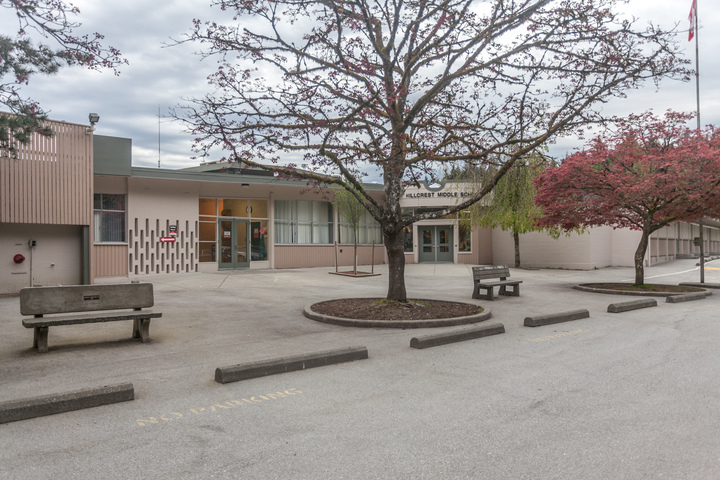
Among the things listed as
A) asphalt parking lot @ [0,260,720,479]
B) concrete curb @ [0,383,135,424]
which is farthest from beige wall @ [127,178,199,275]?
concrete curb @ [0,383,135,424]

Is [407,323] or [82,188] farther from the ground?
[82,188]

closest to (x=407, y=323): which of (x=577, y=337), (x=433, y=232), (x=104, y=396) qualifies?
(x=577, y=337)

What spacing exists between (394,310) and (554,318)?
3150 millimetres

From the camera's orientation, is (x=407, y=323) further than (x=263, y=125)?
No

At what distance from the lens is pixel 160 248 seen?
21469 mm

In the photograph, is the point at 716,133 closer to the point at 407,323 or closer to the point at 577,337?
the point at 577,337

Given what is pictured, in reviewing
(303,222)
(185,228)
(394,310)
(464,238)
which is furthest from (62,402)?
(464,238)

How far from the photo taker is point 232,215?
79.4 ft

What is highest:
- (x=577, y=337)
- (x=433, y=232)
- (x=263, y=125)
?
(x=263, y=125)

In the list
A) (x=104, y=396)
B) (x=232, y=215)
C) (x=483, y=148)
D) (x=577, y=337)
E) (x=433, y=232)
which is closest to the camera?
(x=104, y=396)

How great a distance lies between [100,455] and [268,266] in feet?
71.3

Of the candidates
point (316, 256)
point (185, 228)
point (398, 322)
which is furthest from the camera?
point (316, 256)

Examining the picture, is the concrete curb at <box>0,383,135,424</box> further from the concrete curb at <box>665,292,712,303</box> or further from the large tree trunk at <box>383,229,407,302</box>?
the concrete curb at <box>665,292,712,303</box>

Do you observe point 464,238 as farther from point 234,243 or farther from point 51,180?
point 51,180
